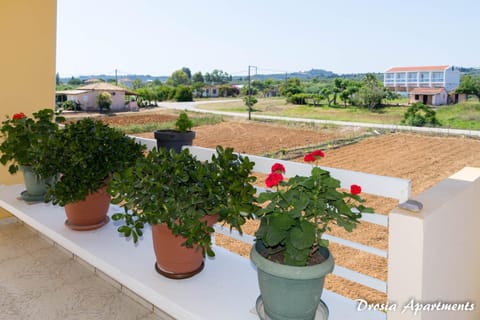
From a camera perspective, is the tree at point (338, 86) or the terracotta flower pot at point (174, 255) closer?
the terracotta flower pot at point (174, 255)

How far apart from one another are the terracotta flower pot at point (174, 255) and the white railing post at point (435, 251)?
0.45 m

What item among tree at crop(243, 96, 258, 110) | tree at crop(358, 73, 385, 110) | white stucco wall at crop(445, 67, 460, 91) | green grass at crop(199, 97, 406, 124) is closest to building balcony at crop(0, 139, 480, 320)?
white stucco wall at crop(445, 67, 460, 91)

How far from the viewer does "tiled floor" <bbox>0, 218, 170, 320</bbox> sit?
1.25 m

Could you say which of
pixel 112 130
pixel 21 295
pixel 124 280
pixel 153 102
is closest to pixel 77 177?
pixel 112 130

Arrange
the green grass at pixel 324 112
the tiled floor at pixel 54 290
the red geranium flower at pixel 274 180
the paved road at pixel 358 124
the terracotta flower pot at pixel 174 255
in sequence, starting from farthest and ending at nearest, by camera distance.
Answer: the green grass at pixel 324 112
the paved road at pixel 358 124
the tiled floor at pixel 54 290
the terracotta flower pot at pixel 174 255
the red geranium flower at pixel 274 180

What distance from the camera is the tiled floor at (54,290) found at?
4.10ft

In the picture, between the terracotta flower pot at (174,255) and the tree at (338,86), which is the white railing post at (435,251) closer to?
the terracotta flower pot at (174,255)

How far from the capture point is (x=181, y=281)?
1.01 meters

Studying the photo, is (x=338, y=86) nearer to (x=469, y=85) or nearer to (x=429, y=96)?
(x=429, y=96)

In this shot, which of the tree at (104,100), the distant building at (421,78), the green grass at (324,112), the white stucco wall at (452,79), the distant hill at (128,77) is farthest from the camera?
the green grass at (324,112)

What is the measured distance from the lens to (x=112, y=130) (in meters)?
1.38

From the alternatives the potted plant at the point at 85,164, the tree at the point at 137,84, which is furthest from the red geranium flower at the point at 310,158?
the tree at the point at 137,84

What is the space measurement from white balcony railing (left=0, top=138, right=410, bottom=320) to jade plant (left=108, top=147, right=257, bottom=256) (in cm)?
13

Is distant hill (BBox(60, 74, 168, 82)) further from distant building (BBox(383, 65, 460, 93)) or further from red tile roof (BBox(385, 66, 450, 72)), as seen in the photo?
red tile roof (BBox(385, 66, 450, 72))
